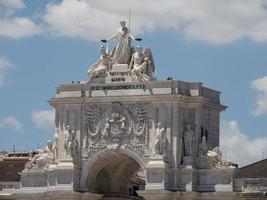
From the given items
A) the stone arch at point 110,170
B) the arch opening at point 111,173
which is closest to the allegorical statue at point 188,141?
the stone arch at point 110,170

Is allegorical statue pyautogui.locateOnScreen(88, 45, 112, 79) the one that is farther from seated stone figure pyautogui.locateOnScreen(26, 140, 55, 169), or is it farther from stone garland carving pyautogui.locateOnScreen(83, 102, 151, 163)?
seated stone figure pyautogui.locateOnScreen(26, 140, 55, 169)

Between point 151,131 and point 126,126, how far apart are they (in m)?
1.80

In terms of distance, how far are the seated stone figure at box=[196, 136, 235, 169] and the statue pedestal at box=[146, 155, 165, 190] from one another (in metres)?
2.63

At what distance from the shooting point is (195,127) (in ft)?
270

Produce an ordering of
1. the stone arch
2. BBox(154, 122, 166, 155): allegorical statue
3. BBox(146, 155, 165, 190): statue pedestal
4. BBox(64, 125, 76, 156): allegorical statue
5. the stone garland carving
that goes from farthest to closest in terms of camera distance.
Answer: BBox(64, 125, 76, 156): allegorical statue → the stone arch → the stone garland carving → BBox(154, 122, 166, 155): allegorical statue → BBox(146, 155, 165, 190): statue pedestal

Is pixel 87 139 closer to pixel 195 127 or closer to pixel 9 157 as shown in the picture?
pixel 195 127

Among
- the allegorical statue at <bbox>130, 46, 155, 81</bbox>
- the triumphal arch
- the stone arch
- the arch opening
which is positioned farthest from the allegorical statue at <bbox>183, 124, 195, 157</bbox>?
the allegorical statue at <bbox>130, 46, 155, 81</bbox>

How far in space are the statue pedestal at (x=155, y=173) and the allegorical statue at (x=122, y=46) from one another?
25.0ft

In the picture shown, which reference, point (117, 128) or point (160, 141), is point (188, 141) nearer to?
point (160, 141)

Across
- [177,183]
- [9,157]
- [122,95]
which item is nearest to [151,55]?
[122,95]

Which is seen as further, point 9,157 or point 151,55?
point 9,157

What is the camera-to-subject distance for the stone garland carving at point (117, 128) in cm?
8238

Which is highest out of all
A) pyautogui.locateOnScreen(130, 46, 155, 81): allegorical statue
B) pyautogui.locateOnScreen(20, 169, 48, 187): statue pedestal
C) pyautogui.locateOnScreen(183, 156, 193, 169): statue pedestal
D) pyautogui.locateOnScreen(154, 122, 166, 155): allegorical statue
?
pyautogui.locateOnScreen(130, 46, 155, 81): allegorical statue

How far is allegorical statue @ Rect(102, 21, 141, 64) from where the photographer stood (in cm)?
8475
